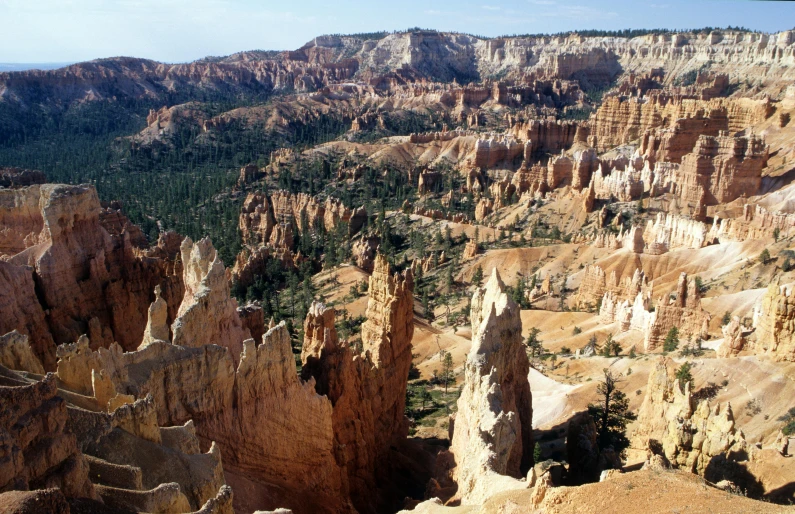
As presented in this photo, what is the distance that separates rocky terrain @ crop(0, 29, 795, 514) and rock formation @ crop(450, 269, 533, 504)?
4.4 inches

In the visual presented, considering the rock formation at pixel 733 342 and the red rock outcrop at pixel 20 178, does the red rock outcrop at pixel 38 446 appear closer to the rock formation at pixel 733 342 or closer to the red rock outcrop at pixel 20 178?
the rock formation at pixel 733 342

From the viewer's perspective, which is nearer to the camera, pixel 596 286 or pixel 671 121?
pixel 596 286

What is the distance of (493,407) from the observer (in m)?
17.8

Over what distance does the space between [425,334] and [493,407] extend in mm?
28106

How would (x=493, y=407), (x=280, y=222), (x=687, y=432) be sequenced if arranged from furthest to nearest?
1. (x=280, y=222)
2. (x=687, y=432)
3. (x=493, y=407)

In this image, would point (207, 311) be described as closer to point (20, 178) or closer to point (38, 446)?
point (38, 446)

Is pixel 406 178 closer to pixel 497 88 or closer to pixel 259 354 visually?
pixel 497 88

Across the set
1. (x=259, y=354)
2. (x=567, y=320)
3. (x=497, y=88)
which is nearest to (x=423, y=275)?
(x=567, y=320)

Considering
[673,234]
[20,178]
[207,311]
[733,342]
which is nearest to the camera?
[207,311]

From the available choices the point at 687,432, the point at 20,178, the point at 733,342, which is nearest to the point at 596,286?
the point at 733,342

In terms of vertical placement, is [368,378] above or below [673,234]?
above

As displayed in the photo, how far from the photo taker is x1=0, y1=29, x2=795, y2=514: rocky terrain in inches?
522

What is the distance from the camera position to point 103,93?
18450 centimetres

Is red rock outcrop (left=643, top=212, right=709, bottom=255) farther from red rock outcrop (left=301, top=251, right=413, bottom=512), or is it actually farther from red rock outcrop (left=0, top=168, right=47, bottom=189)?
red rock outcrop (left=0, top=168, right=47, bottom=189)
